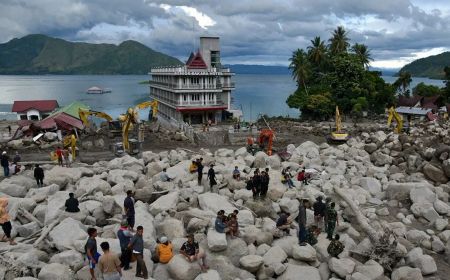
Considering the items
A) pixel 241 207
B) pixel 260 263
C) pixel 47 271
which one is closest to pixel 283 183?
pixel 241 207

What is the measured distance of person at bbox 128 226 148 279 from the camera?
12820 millimetres

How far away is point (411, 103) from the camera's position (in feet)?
225

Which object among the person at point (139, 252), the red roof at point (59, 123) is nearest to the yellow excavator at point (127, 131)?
the red roof at point (59, 123)

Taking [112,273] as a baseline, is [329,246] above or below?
below

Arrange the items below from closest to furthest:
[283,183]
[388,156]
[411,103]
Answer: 1. [283,183]
2. [388,156]
3. [411,103]

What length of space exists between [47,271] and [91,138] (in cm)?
2921

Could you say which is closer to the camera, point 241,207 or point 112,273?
point 112,273

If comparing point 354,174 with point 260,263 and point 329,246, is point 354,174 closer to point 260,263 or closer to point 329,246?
point 329,246

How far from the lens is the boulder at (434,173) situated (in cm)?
2711

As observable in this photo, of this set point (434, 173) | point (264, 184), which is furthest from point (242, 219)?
point (434, 173)

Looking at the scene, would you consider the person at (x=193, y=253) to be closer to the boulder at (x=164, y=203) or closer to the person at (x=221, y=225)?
the person at (x=221, y=225)

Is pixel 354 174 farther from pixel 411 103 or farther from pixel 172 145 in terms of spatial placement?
pixel 411 103

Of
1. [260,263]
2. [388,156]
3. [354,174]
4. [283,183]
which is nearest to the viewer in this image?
[260,263]

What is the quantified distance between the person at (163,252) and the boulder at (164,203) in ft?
13.4
